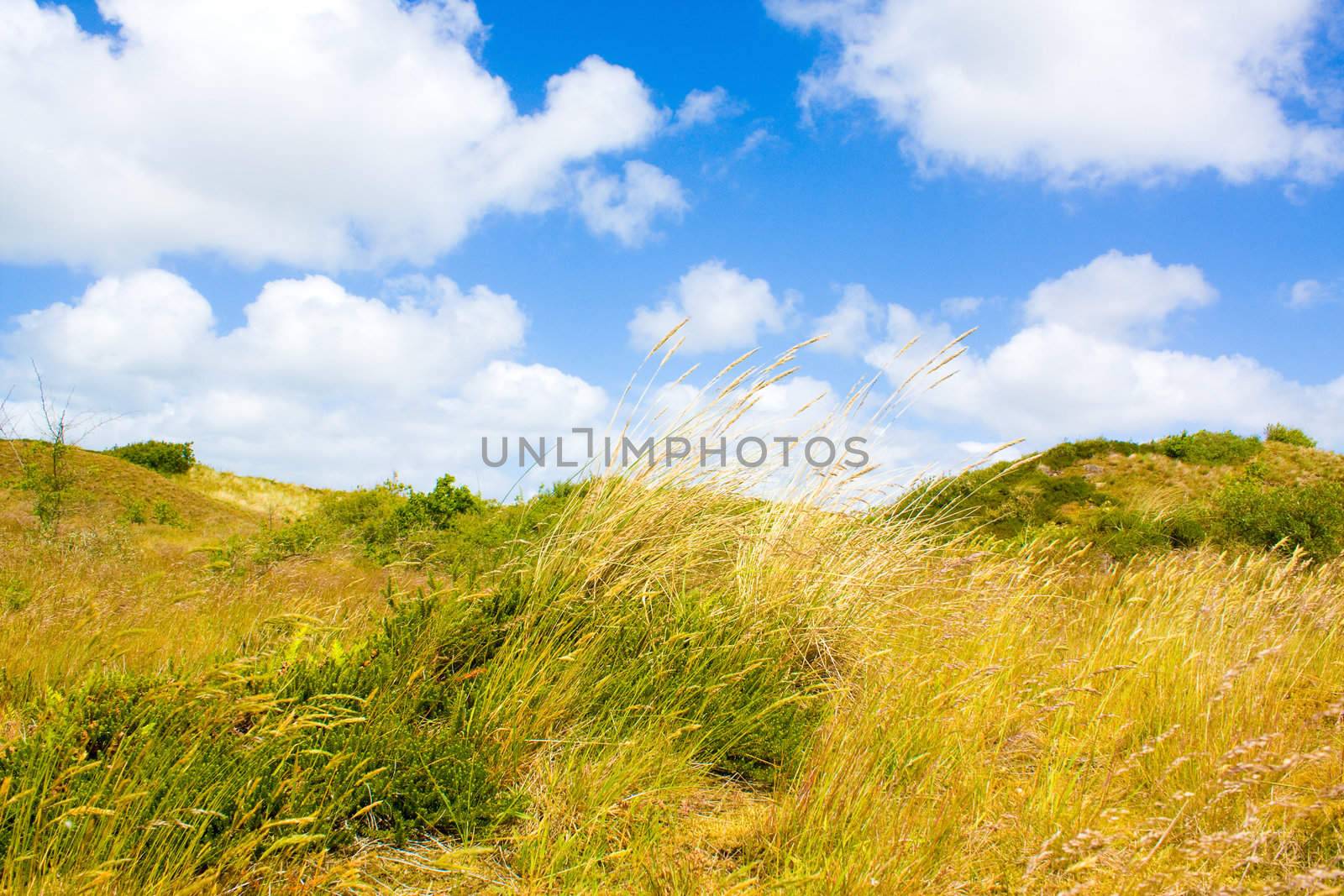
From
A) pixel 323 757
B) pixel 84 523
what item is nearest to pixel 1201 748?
pixel 323 757

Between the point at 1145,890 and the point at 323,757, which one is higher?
the point at 323,757

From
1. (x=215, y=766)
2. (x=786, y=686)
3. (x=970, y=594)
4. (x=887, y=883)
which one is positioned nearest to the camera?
(x=887, y=883)

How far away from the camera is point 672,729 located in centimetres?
265

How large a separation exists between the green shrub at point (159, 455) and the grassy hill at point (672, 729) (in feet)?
73.7

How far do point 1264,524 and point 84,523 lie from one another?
15857mm

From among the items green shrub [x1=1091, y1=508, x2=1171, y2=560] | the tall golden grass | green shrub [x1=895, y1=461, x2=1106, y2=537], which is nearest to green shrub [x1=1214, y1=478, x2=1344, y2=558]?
green shrub [x1=1091, y1=508, x2=1171, y2=560]

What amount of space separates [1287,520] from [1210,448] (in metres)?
6.99

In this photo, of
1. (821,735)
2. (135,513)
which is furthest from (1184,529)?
(135,513)

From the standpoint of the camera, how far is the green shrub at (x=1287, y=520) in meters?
7.71

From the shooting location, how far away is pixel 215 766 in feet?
6.32

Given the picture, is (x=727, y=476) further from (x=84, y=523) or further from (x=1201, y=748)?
(x=84, y=523)

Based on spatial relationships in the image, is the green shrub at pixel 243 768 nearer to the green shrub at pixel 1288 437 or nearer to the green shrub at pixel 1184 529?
the green shrub at pixel 1184 529

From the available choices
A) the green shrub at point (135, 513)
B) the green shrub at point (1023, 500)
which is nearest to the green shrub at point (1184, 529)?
the green shrub at point (1023, 500)

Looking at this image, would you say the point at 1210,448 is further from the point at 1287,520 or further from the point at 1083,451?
the point at 1287,520
